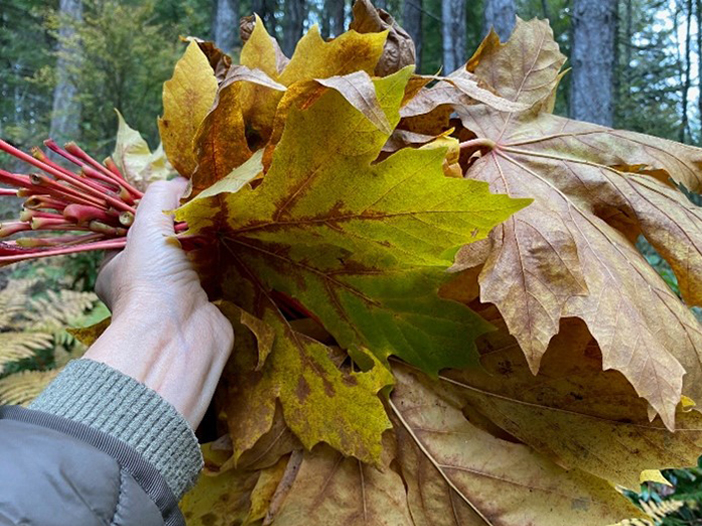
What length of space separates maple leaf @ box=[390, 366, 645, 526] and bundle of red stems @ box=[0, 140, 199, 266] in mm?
286

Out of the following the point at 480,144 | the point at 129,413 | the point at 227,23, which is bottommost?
the point at 129,413

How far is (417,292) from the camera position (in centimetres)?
49

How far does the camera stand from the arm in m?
0.43

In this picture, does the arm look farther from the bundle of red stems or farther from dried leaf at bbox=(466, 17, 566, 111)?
dried leaf at bbox=(466, 17, 566, 111)

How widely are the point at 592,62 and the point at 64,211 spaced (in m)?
3.68

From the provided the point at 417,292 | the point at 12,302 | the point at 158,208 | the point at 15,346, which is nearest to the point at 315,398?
the point at 417,292

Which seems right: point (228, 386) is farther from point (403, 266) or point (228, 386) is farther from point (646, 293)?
point (646, 293)

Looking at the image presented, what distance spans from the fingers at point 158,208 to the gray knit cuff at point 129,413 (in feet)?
0.47

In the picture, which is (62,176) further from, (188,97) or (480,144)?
(480,144)

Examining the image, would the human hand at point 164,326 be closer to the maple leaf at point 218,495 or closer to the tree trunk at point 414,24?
the maple leaf at point 218,495

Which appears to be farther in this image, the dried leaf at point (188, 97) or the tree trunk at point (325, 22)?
the tree trunk at point (325, 22)

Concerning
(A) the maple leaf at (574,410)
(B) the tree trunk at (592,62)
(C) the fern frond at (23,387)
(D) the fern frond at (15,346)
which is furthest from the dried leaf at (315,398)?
(B) the tree trunk at (592,62)

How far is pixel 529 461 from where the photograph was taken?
0.50 m

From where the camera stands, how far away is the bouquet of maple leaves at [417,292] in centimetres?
43
